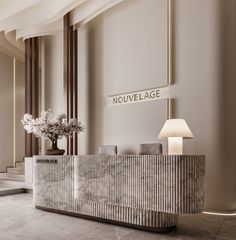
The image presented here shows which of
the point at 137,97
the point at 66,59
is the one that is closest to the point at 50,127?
the point at 137,97

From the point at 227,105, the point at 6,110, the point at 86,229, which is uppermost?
the point at 6,110

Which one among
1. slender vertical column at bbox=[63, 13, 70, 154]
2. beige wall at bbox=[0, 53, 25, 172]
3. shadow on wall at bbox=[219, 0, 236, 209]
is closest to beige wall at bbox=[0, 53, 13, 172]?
beige wall at bbox=[0, 53, 25, 172]

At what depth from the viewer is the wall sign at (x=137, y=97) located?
604cm

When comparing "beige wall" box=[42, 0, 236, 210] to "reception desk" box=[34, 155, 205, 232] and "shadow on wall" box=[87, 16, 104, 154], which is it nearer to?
"shadow on wall" box=[87, 16, 104, 154]

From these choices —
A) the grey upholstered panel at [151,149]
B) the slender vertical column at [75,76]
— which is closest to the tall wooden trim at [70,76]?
the slender vertical column at [75,76]

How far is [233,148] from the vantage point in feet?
17.1

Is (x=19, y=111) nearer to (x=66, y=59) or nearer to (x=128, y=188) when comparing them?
(x=66, y=59)

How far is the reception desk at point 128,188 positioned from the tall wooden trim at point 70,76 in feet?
6.96

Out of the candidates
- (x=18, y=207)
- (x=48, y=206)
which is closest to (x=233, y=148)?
(x=48, y=206)

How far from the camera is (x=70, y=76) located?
7.39m

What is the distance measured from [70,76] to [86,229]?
13.9 feet

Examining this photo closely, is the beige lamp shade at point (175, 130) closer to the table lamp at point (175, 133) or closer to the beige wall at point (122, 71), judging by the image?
the table lamp at point (175, 133)

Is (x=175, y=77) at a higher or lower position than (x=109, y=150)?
higher

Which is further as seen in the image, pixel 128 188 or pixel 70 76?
pixel 70 76
